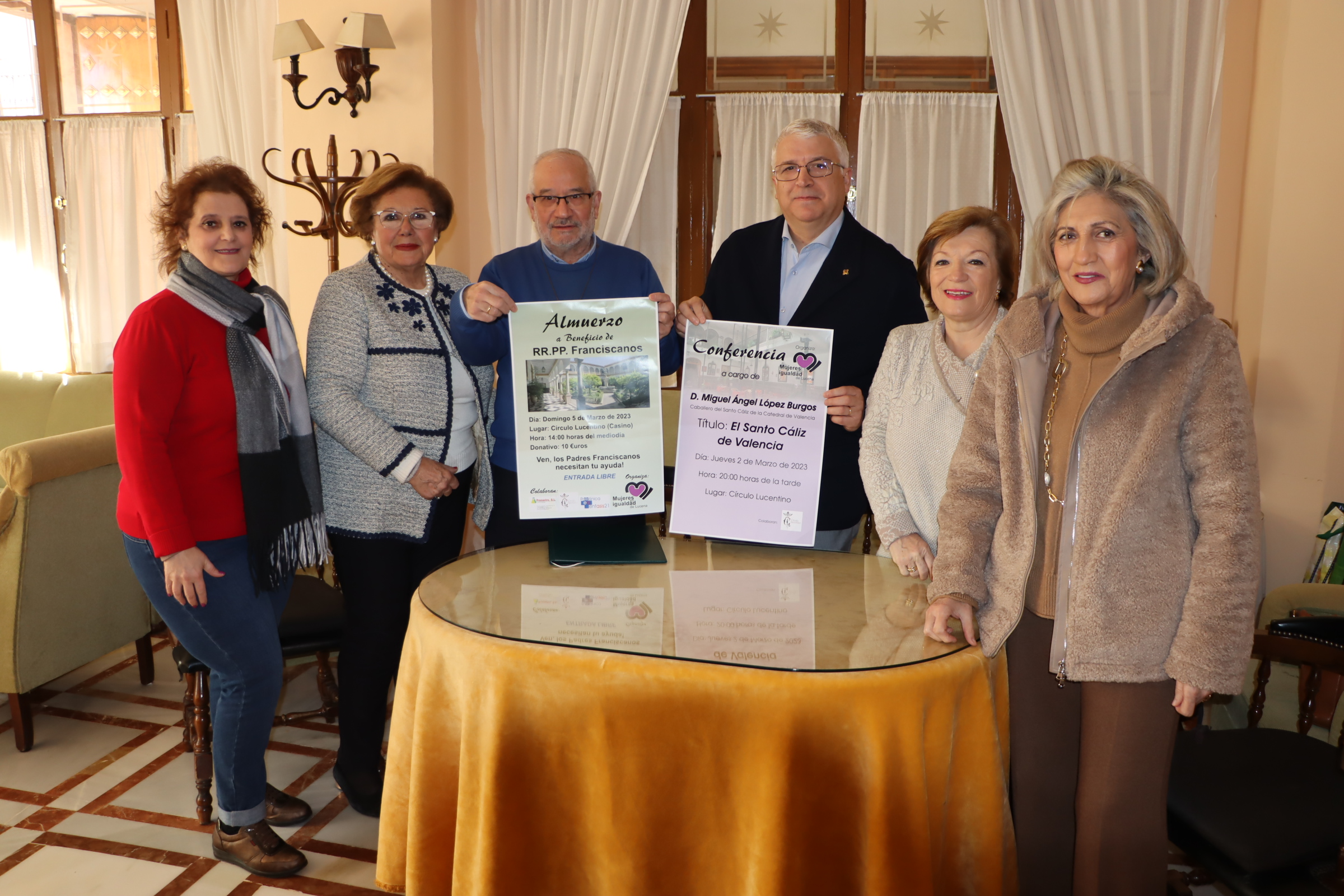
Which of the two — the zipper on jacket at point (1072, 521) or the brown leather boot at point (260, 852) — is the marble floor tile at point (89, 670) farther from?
the zipper on jacket at point (1072, 521)

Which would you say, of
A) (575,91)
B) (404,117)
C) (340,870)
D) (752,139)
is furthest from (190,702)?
(752,139)

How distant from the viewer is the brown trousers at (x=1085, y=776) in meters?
1.47

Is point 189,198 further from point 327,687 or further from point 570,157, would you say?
point 327,687

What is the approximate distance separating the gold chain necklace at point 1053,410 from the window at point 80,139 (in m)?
5.11

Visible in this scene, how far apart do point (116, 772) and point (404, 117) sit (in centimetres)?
301

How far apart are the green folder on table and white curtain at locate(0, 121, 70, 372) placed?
15.3ft

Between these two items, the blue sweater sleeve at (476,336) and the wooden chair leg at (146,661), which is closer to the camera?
the blue sweater sleeve at (476,336)

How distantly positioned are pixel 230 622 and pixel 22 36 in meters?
4.91

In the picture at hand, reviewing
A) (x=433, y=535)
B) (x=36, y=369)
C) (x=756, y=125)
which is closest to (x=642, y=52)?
(x=756, y=125)

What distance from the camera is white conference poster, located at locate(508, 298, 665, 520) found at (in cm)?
207

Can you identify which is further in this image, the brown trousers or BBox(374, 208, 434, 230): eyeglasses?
BBox(374, 208, 434, 230): eyeglasses

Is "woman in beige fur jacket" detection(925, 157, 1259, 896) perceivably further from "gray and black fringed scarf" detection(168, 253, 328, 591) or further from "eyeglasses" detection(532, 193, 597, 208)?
"gray and black fringed scarf" detection(168, 253, 328, 591)

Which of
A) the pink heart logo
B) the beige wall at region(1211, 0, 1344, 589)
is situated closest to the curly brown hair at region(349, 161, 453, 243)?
the pink heart logo

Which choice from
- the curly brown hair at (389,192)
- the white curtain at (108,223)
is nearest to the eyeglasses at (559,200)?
the curly brown hair at (389,192)
